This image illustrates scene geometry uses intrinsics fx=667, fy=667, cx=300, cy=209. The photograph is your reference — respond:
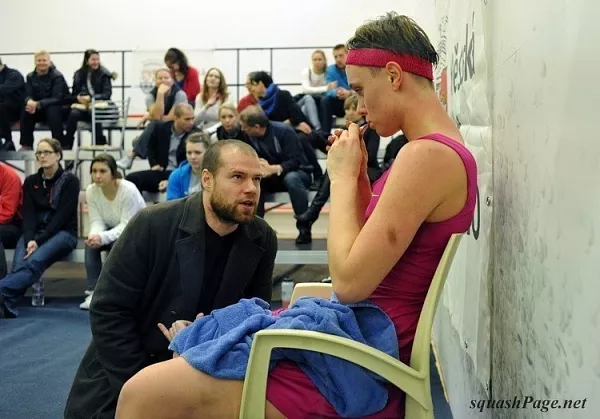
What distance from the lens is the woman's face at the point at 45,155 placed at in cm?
478

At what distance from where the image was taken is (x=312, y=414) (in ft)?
3.80

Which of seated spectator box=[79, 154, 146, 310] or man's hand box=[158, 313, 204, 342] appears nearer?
man's hand box=[158, 313, 204, 342]

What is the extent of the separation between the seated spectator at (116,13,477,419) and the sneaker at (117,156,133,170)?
5.12 meters

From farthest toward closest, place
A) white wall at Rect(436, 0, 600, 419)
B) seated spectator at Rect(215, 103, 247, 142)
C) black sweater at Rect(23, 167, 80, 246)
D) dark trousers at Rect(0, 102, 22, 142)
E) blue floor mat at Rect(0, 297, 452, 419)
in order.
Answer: dark trousers at Rect(0, 102, 22, 142)
seated spectator at Rect(215, 103, 247, 142)
black sweater at Rect(23, 167, 80, 246)
blue floor mat at Rect(0, 297, 452, 419)
white wall at Rect(436, 0, 600, 419)

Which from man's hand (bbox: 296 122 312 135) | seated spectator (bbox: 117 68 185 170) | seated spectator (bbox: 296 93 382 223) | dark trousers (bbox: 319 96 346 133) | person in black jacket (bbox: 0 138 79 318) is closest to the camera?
seated spectator (bbox: 296 93 382 223)

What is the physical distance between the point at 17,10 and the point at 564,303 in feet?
32.2

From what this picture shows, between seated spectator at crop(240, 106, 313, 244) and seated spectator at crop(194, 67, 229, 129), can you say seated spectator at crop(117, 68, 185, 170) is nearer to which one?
seated spectator at crop(194, 67, 229, 129)

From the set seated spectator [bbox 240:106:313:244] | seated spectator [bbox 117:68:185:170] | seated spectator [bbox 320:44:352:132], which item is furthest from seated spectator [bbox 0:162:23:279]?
seated spectator [bbox 320:44:352:132]

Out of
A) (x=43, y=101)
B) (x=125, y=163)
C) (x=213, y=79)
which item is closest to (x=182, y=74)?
(x=213, y=79)

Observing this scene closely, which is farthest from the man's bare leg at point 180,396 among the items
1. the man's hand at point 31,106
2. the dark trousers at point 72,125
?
the man's hand at point 31,106

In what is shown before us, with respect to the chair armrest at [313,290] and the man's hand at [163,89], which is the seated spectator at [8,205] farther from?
the chair armrest at [313,290]

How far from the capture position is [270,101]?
5633 mm

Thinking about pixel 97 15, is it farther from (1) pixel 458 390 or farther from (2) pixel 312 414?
(2) pixel 312 414

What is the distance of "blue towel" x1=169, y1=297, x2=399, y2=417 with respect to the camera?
1145 mm
